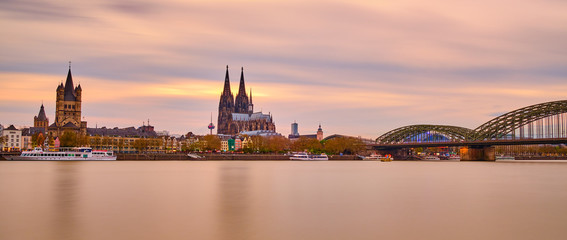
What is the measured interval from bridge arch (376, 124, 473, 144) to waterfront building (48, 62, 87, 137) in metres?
77.3

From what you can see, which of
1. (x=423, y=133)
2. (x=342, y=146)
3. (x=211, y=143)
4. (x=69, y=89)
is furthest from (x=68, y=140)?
(x=423, y=133)

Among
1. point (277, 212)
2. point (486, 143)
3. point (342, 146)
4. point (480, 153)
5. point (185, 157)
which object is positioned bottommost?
point (277, 212)

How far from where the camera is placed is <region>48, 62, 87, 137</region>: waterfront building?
5768 inches

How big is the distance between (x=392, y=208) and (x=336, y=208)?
96.6 inches

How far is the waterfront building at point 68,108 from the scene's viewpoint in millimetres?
146500

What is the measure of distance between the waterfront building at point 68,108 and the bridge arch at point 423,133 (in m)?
77.3

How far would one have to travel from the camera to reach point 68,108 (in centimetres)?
14938

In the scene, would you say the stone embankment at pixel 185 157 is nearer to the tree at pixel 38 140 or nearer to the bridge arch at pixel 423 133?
the bridge arch at pixel 423 133

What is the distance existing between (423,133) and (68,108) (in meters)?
90.4

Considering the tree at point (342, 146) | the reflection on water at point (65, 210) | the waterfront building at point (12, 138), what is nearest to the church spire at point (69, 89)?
the waterfront building at point (12, 138)

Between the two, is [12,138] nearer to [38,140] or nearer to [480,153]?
[38,140]

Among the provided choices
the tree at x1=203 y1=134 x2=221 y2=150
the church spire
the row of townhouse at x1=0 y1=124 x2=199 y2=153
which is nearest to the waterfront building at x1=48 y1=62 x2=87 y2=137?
the church spire

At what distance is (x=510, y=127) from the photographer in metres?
106

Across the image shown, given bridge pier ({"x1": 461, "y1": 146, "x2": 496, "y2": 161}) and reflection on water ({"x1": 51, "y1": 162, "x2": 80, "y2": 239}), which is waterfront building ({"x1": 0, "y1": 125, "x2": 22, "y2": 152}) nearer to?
bridge pier ({"x1": 461, "y1": 146, "x2": 496, "y2": 161})
